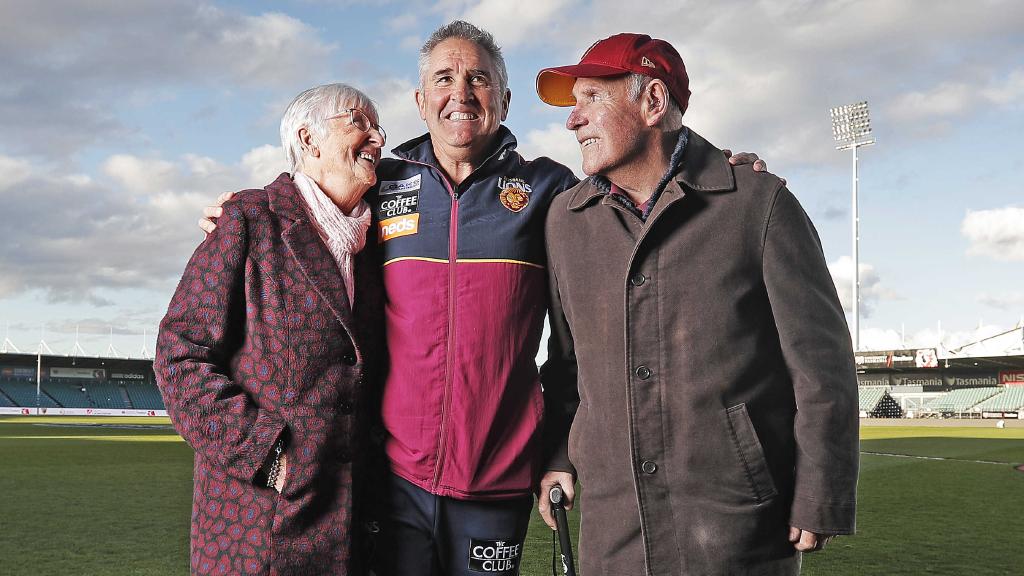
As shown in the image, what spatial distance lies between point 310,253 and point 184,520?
257 inches

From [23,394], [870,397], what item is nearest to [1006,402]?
[870,397]

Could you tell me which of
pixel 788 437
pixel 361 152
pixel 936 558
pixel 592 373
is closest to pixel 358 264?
pixel 361 152

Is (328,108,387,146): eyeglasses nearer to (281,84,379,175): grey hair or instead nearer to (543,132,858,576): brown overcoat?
(281,84,379,175): grey hair

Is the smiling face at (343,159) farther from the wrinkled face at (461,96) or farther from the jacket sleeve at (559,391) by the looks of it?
the jacket sleeve at (559,391)

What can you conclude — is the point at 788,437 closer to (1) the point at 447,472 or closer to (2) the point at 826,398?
(2) the point at 826,398

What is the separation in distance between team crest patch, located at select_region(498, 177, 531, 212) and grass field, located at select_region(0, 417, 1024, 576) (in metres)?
3.65

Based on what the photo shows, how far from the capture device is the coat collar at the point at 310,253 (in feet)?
8.39

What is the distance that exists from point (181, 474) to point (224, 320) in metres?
11.5

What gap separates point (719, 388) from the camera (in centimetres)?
232

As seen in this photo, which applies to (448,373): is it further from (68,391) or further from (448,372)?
(68,391)

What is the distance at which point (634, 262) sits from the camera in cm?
241

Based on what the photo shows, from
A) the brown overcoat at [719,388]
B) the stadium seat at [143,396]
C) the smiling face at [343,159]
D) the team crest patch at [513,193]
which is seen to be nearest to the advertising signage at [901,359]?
the stadium seat at [143,396]

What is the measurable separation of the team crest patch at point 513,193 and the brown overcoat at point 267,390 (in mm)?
619

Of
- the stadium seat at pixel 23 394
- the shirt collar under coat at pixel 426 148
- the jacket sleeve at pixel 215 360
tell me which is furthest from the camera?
the stadium seat at pixel 23 394
